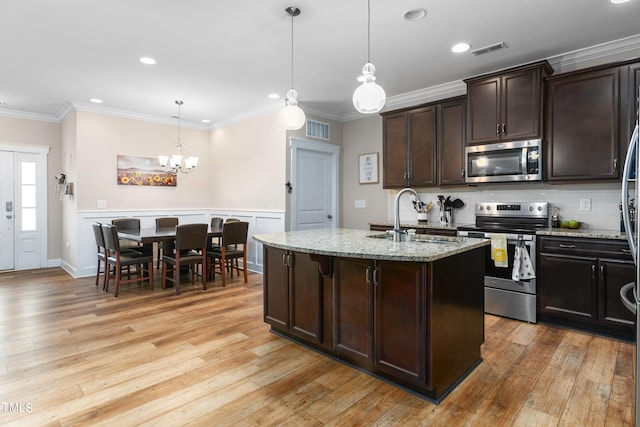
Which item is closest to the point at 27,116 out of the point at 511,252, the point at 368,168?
the point at 368,168

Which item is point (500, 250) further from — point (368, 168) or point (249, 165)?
point (249, 165)

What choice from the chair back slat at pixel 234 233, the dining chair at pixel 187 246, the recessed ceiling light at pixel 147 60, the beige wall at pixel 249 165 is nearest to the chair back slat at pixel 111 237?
the dining chair at pixel 187 246

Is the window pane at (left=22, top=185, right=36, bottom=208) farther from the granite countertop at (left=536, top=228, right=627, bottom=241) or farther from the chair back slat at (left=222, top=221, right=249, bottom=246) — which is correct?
the granite countertop at (left=536, top=228, right=627, bottom=241)

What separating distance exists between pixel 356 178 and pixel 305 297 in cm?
355

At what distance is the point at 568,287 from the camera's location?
124 inches

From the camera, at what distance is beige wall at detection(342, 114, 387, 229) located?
5.58m

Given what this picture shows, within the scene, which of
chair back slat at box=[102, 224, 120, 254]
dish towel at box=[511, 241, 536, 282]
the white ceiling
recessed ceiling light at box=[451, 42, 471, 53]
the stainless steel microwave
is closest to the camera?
the white ceiling

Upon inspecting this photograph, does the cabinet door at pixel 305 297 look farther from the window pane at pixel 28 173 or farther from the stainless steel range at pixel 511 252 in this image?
the window pane at pixel 28 173

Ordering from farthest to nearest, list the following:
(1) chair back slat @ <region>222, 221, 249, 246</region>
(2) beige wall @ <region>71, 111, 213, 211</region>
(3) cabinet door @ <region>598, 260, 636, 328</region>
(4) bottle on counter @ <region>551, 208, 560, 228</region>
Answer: (2) beige wall @ <region>71, 111, 213, 211</region>
(1) chair back slat @ <region>222, 221, 249, 246</region>
(4) bottle on counter @ <region>551, 208, 560, 228</region>
(3) cabinet door @ <region>598, 260, 636, 328</region>

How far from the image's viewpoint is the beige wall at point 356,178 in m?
5.58

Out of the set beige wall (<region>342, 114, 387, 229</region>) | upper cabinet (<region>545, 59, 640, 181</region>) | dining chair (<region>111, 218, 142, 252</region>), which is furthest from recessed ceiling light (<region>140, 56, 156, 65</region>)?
upper cabinet (<region>545, 59, 640, 181</region>)

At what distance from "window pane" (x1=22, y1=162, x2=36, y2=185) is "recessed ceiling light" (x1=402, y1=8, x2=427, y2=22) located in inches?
255

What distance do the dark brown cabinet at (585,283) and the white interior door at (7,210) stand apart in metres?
7.68

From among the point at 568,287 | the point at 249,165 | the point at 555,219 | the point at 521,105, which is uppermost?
the point at 521,105
